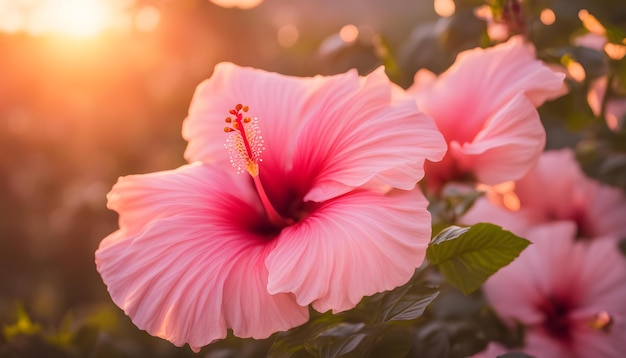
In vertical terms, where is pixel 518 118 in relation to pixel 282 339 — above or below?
above

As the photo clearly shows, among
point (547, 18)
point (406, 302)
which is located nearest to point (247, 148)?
point (406, 302)

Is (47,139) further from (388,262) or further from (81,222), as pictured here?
(388,262)

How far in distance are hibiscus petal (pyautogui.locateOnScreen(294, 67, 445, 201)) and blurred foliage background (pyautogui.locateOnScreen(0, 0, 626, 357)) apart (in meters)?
0.36

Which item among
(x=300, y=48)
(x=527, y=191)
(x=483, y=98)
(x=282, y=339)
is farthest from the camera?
(x=300, y=48)

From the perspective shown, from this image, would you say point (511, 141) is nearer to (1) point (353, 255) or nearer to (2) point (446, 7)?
(1) point (353, 255)

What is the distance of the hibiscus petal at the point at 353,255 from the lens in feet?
2.54

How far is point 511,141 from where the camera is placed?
91 cm

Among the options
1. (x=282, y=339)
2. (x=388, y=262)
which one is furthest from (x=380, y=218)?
(x=282, y=339)

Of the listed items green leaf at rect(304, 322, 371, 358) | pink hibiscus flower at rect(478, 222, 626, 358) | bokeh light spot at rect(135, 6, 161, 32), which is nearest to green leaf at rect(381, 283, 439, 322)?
green leaf at rect(304, 322, 371, 358)

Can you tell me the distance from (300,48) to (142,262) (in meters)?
1.25

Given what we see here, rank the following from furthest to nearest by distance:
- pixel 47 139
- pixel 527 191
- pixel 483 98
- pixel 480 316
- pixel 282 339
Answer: pixel 47 139
pixel 527 191
pixel 480 316
pixel 483 98
pixel 282 339

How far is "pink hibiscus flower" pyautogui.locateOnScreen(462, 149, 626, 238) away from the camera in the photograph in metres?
1.33

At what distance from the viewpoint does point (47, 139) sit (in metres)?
2.39

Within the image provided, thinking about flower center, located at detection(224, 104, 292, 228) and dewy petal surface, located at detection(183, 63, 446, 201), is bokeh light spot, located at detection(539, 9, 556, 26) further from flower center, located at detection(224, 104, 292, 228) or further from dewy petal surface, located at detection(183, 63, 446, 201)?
flower center, located at detection(224, 104, 292, 228)
